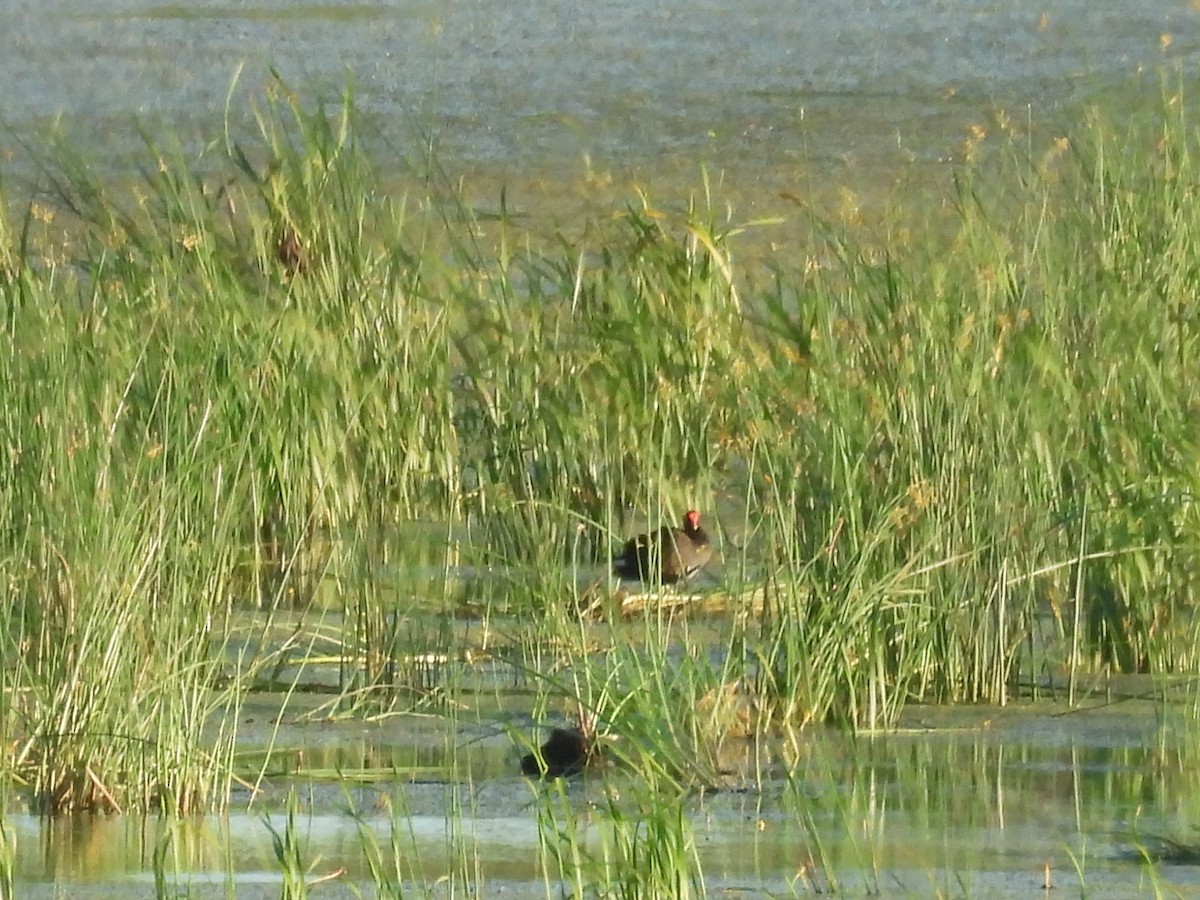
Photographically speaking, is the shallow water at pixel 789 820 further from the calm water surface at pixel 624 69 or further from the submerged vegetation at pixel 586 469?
the calm water surface at pixel 624 69

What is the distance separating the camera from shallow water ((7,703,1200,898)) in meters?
4.16

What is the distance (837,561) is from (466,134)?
23.8ft

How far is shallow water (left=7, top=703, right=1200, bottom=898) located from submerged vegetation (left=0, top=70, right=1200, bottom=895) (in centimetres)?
9

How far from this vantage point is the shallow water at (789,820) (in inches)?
164

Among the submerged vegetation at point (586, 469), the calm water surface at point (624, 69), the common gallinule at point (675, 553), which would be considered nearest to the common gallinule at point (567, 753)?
the submerged vegetation at point (586, 469)

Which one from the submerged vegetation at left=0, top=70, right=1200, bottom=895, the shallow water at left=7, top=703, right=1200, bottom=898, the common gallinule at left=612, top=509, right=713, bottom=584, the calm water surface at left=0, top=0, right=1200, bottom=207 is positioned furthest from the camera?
the calm water surface at left=0, top=0, right=1200, bottom=207

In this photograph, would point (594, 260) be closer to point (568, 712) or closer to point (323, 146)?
point (323, 146)

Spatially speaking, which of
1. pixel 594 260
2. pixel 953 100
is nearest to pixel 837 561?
pixel 594 260

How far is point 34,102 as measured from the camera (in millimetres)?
13047

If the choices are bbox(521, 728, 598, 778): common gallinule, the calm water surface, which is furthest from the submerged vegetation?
the calm water surface

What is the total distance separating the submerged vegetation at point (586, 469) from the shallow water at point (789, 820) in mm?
95

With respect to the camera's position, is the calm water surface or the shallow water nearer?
the shallow water

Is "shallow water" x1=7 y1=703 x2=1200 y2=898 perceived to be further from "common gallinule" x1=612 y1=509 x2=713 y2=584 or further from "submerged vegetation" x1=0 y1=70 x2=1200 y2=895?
"common gallinule" x1=612 y1=509 x2=713 y2=584

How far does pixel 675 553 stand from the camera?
621cm
